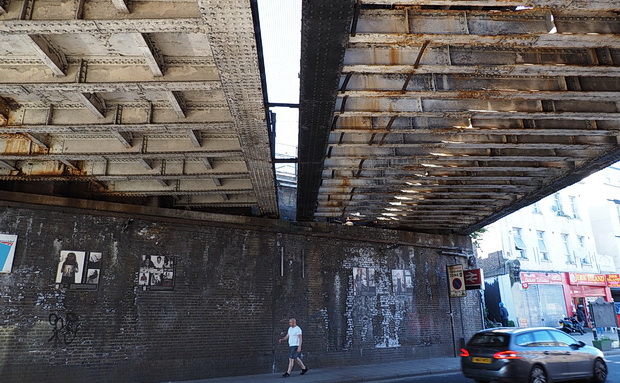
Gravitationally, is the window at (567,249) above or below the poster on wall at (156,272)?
above

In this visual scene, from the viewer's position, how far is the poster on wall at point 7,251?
33.9ft

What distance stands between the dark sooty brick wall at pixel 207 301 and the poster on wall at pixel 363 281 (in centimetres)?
10

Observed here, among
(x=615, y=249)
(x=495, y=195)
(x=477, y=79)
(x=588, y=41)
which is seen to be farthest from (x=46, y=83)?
(x=615, y=249)

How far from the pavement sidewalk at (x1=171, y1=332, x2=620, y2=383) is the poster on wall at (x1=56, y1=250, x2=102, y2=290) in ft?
13.6

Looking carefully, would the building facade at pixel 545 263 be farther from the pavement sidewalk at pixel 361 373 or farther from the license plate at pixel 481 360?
the license plate at pixel 481 360

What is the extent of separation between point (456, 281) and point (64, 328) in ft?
47.7

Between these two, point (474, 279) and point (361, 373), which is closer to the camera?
point (361, 373)

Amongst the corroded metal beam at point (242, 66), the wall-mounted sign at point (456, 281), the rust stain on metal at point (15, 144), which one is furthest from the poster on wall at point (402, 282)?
the rust stain on metal at point (15, 144)

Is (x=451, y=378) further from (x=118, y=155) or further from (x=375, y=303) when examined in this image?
(x=118, y=155)

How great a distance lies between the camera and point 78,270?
36.6ft

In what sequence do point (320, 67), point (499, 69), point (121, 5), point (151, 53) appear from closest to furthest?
point (121, 5) → point (320, 67) → point (151, 53) → point (499, 69)

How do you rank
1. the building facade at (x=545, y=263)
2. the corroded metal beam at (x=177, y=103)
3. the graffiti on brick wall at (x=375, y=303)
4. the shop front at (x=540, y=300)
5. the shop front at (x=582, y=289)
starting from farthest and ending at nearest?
the shop front at (x=582, y=289) < the building facade at (x=545, y=263) < the shop front at (x=540, y=300) < the graffiti on brick wall at (x=375, y=303) < the corroded metal beam at (x=177, y=103)

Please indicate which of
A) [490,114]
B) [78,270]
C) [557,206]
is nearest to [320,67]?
[490,114]

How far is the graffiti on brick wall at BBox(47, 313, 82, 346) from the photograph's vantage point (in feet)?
34.4
